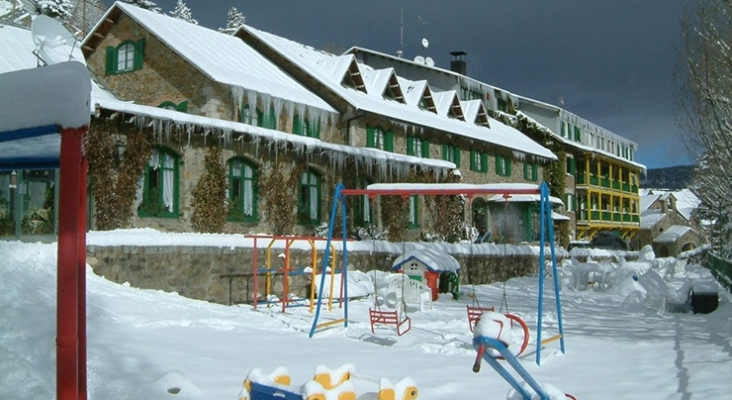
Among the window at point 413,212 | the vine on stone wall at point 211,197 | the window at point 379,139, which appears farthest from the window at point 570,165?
the vine on stone wall at point 211,197

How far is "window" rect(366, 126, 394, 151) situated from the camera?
2764 centimetres

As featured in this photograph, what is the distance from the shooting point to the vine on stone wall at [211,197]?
1850 cm

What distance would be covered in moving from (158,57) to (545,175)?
26889mm

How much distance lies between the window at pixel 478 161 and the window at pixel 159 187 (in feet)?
61.3

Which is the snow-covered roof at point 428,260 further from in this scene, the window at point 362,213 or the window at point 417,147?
the window at point 417,147

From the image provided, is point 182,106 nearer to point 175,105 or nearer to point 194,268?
point 175,105

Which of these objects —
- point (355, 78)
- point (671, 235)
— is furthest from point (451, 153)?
point (671, 235)

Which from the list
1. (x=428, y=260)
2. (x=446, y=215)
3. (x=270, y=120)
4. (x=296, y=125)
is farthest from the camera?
(x=446, y=215)

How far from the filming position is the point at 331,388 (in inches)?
215

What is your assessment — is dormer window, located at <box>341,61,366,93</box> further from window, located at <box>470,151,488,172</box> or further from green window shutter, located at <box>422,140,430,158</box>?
window, located at <box>470,151,488,172</box>

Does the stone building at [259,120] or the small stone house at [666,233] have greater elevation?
the stone building at [259,120]

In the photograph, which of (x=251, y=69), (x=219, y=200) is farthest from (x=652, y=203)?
(x=219, y=200)

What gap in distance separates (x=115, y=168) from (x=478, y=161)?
70.0ft

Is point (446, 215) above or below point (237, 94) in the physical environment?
below
